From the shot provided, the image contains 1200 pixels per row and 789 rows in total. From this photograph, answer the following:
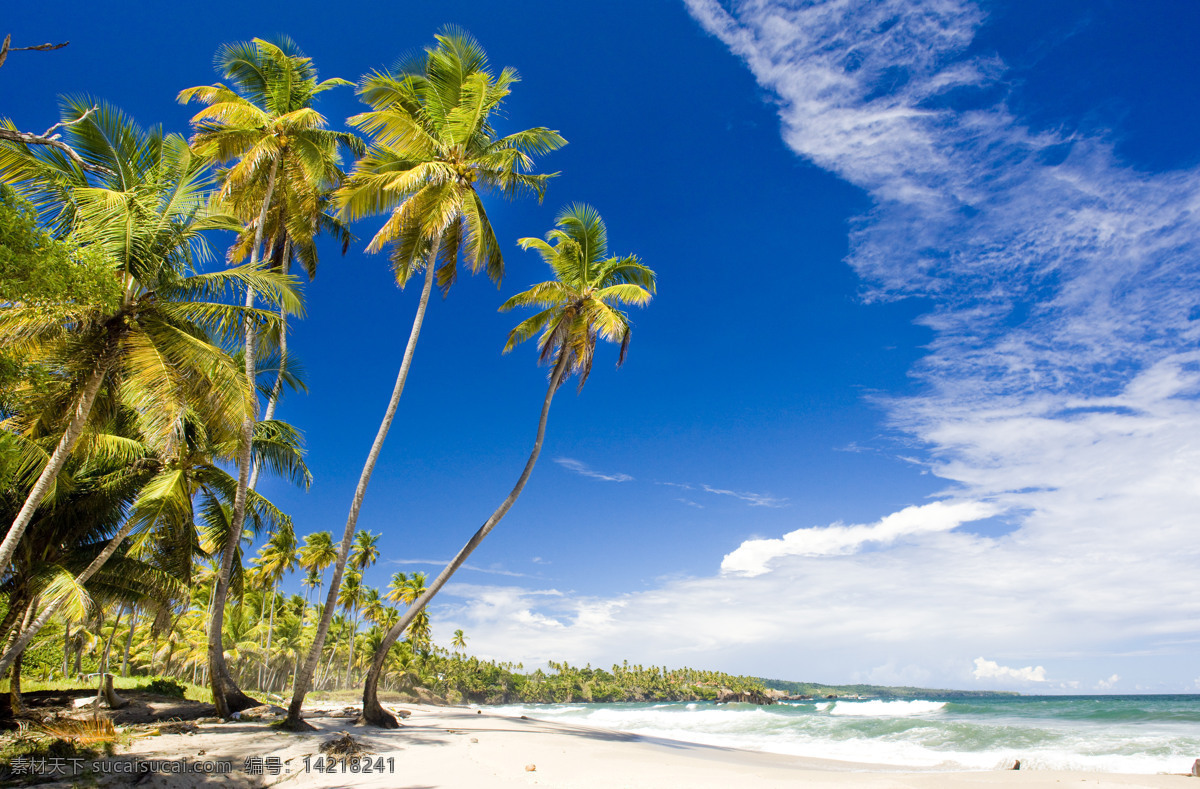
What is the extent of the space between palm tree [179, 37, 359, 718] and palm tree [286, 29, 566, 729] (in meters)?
1.07

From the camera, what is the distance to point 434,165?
41.5ft

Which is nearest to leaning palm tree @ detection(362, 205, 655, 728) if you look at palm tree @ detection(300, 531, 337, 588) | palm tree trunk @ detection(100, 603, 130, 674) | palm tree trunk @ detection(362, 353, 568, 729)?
palm tree trunk @ detection(362, 353, 568, 729)

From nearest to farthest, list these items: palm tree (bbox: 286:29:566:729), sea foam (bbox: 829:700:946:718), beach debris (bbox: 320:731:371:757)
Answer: beach debris (bbox: 320:731:371:757)
palm tree (bbox: 286:29:566:729)
sea foam (bbox: 829:700:946:718)

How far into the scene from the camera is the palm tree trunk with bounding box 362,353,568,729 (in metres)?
12.2

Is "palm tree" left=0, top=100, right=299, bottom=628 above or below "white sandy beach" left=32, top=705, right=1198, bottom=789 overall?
above

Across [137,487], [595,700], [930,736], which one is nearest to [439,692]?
[595,700]

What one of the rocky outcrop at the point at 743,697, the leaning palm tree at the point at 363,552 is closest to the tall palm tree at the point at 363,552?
A: the leaning palm tree at the point at 363,552

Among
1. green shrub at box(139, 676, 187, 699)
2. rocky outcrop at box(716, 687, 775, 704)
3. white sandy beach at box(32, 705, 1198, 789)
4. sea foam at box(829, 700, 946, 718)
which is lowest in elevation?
rocky outcrop at box(716, 687, 775, 704)

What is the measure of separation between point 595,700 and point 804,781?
107m

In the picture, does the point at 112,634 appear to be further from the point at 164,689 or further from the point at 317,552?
the point at 317,552

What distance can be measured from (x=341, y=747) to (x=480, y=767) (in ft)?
6.85

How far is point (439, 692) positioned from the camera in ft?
243

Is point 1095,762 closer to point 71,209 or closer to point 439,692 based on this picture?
point 71,209

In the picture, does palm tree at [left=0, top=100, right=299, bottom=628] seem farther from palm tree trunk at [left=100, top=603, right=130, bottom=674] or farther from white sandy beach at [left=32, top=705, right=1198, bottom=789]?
palm tree trunk at [left=100, top=603, right=130, bottom=674]
